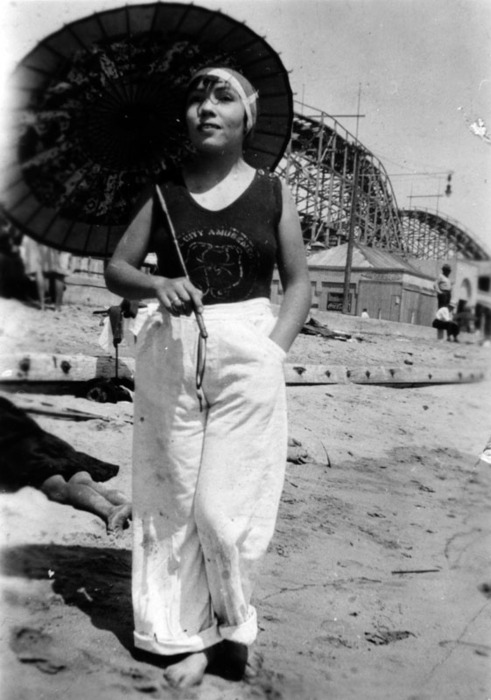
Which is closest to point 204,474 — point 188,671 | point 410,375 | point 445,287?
point 188,671

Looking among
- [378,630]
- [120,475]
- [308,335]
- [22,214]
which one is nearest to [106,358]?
[120,475]

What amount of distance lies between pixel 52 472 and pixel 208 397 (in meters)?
1.51

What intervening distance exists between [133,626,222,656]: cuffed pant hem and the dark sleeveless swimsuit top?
37.8 inches

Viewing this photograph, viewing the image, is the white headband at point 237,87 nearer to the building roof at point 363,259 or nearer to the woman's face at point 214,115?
the woman's face at point 214,115

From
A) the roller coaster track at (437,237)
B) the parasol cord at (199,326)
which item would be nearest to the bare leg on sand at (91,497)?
the parasol cord at (199,326)

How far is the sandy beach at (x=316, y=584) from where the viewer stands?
6.57ft

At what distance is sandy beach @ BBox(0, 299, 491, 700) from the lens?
2.00 m

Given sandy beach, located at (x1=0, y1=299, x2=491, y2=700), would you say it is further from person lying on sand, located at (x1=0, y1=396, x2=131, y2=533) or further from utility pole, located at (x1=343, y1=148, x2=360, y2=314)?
utility pole, located at (x1=343, y1=148, x2=360, y2=314)

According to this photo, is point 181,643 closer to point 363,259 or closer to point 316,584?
point 316,584

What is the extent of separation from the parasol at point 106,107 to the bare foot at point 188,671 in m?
1.43

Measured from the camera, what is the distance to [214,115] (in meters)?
2.00

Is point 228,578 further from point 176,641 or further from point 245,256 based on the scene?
point 245,256

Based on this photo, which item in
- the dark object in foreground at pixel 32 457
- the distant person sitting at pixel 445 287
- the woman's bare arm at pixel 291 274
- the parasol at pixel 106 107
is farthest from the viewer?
the distant person sitting at pixel 445 287

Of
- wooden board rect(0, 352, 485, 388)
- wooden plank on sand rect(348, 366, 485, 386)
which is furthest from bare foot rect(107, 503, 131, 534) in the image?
wooden plank on sand rect(348, 366, 485, 386)
